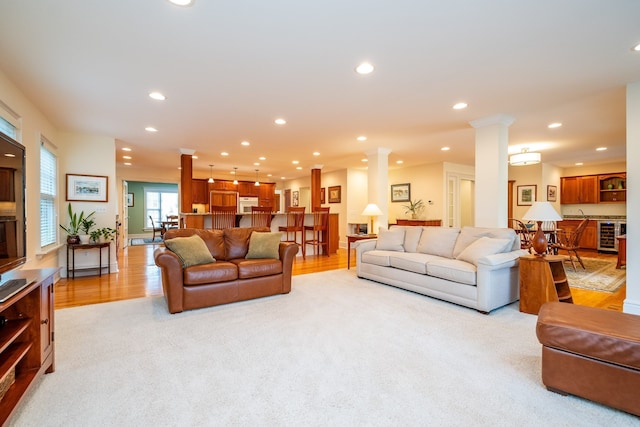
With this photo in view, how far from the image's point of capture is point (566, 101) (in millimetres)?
3641

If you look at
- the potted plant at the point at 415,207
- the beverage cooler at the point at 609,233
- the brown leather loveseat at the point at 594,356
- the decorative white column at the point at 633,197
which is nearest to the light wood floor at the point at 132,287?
the decorative white column at the point at 633,197

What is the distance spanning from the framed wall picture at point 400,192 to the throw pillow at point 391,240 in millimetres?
4283

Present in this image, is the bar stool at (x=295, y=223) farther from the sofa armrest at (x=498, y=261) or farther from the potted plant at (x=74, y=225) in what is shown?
the sofa armrest at (x=498, y=261)

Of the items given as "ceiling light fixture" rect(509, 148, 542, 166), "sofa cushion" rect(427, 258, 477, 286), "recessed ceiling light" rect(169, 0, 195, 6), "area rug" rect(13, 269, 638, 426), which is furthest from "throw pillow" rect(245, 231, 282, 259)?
"ceiling light fixture" rect(509, 148, 542, 166)

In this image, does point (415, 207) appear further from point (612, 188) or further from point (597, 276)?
point (612, 188)

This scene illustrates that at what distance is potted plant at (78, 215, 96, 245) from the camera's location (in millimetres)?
5031

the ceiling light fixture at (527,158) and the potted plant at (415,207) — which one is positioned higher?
the ceiling light fixture at (527,158)

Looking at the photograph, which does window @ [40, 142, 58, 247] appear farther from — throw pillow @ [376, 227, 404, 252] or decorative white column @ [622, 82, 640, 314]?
decorative white column @ [622, 82, 640, 314]

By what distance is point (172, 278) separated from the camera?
3207mm

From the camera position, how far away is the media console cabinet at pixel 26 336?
1.61 meters

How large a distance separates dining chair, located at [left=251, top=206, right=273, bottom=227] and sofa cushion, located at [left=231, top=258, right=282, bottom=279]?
8.29ft

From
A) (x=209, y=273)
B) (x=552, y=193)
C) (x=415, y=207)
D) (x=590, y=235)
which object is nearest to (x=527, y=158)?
(x=415, y=207)

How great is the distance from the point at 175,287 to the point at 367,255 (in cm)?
274

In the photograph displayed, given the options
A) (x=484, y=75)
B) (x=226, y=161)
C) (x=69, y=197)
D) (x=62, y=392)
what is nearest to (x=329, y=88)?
(x=484, y=75)
